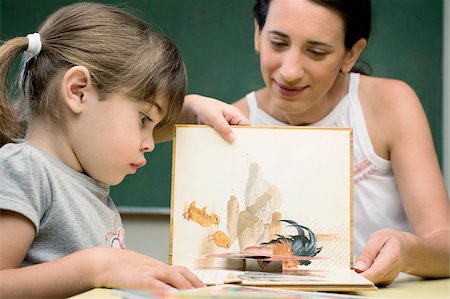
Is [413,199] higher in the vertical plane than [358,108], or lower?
lower

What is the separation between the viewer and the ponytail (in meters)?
1.19

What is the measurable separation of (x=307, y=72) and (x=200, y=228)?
640 millimetres

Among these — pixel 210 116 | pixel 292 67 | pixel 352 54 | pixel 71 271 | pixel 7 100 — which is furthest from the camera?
pixel 352 54

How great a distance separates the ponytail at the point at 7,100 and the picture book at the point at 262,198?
11.5 inches

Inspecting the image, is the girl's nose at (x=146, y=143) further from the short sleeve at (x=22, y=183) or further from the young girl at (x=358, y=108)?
the young girl at (x=358, y=108)

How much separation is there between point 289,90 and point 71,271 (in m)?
0.93

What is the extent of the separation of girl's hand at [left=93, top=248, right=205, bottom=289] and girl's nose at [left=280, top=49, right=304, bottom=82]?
2.66 ft

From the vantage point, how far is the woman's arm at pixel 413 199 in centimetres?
129

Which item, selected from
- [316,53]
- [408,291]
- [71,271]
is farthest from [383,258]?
[316,53]

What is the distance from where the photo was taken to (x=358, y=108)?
74.5 inches

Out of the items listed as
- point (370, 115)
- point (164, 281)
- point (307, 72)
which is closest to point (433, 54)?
point (370, 115)

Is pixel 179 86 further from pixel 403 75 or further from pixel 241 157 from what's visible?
pixel 403 75

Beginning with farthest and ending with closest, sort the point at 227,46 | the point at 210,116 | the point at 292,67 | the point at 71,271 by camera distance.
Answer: the point at 227,46 → the point at 292,67 → the point at 210,116 → the point at 71,271

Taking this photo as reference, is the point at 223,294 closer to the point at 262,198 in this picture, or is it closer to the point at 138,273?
the point at 138,273
